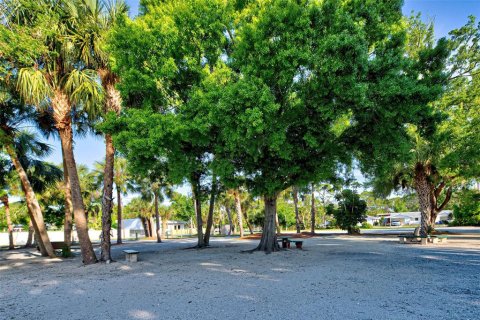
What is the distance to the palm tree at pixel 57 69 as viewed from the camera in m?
9.72

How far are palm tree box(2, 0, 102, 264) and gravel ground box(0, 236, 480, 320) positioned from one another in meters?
4.32

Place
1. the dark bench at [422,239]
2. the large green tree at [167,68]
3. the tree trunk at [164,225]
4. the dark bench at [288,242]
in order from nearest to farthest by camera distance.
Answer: the large green tree at [167,68]
the dark bench at [288,242]
the dark bench at [422,239]
the tree trunk at [164,225]

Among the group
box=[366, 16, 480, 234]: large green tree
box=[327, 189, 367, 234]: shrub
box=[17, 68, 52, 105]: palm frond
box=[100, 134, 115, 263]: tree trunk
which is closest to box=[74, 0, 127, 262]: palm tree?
box=[100, 134, 115, 263]: tree trunk

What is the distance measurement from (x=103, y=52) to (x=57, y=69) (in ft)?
6.51

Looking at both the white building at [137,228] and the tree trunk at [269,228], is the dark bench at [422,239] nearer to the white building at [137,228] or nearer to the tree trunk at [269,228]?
the tree trunk at [269,228]

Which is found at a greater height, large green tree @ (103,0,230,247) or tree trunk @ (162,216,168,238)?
large green tree @ (103,0,230,247)

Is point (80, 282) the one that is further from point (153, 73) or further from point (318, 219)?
point (318, 219)

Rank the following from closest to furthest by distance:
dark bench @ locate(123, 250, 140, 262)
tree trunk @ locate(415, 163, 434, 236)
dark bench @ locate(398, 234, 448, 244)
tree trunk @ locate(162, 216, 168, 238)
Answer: dark bench @ locate(123, 250, 140, 262) → dark bench @ locate(398, 234, 448, 244) → tree trunk @ locate(415, 163, 434, 236) → tree trunk @ locate(162, 216, 168, 238)

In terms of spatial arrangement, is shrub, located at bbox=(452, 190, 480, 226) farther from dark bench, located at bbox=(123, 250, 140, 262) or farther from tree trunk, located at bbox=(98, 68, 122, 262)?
tree trunk, located at bbox=(98, 68, 122, 262)

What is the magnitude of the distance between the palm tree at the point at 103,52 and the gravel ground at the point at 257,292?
264cm

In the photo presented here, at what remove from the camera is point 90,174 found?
107 feet

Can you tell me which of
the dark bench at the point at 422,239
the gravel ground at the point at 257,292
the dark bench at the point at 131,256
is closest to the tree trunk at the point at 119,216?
the dark bench at the point at 131,256

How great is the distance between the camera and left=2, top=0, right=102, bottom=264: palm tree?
9.72 meters

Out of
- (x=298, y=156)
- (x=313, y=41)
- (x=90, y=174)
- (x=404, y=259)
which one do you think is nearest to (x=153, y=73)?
(x=313, y=41)
